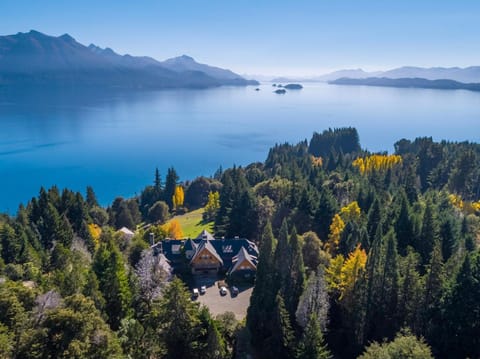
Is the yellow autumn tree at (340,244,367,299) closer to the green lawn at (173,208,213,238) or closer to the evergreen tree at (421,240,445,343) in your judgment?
the evergreen tree at (421,240,445,343)

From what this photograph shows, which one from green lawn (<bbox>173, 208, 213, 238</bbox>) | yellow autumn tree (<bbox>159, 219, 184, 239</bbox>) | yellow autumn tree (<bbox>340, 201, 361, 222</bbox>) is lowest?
green lawn (<bbox>173, 208, 213, 238</bbox>)

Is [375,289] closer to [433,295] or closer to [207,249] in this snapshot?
[433,295]

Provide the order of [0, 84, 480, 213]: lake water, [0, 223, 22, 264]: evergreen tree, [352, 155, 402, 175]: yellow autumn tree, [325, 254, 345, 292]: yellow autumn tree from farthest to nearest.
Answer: [0, 84, 480, 213]: lake water, [352, 155, 402, 175]: yellow autumn tree, [0, 223, 22, 264]: evergreen tree, [325, 254, 345, 292]: yellow autumn tree

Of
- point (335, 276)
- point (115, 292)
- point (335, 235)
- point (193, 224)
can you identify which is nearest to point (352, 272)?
point (335, 276)

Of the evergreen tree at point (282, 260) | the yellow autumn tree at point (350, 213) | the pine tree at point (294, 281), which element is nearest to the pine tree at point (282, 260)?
the evergreen tree at point (282, 260)

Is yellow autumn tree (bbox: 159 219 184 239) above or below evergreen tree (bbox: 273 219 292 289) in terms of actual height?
below

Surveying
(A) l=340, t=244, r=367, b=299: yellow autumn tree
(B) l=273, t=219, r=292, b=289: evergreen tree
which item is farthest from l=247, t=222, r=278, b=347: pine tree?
(A) l=340, t=244, r=367, b=299: yellow autumn tree
